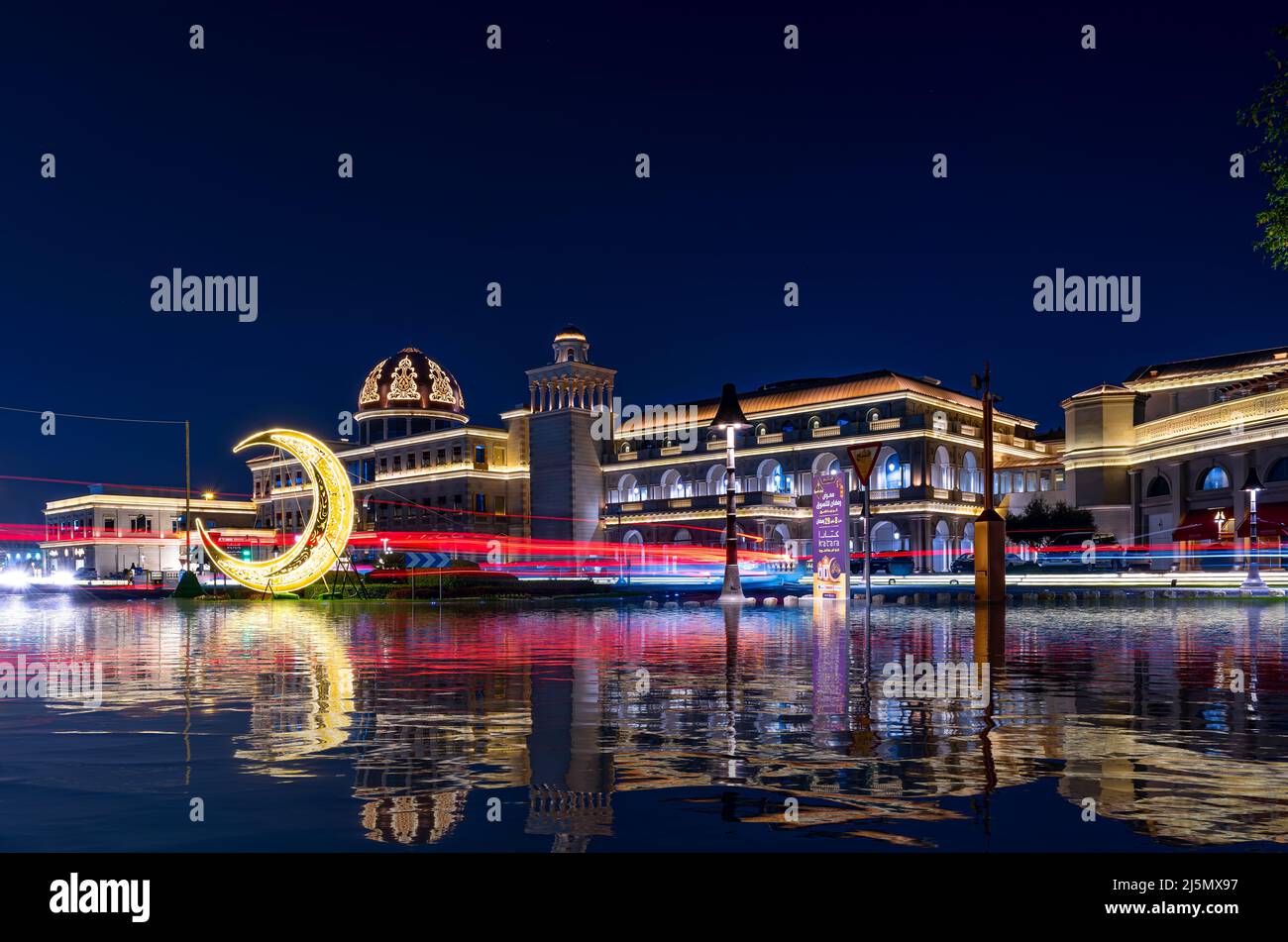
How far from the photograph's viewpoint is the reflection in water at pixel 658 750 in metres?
5.92

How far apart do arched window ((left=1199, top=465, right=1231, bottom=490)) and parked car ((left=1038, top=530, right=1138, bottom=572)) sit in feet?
18.6

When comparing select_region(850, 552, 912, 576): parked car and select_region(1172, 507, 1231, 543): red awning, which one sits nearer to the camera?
select_region(1172, 507, 1231, 543): red awning

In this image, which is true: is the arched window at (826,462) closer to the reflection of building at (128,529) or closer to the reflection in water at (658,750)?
the reflection in water at (658,750)

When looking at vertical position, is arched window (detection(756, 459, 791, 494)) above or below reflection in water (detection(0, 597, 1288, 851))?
above

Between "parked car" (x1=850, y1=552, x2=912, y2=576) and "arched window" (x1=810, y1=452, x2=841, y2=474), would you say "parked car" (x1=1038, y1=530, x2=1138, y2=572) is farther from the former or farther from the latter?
"arched window" (x1=810, y1=452, x2=841, y2=474)

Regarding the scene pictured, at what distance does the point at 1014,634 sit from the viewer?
2183 centimetres

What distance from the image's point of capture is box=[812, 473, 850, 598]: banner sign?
34969 mm

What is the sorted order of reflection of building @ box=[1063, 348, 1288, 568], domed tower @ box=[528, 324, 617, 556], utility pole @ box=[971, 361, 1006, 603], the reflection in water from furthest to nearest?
domed tower @ box=[528, 324, 617, 556], reflection of building @ box=[1063, 348, 1288, 568], utility pole @ box=[971, 361, 1006, 603], the reflection in water

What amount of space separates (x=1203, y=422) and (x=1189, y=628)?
142 feet

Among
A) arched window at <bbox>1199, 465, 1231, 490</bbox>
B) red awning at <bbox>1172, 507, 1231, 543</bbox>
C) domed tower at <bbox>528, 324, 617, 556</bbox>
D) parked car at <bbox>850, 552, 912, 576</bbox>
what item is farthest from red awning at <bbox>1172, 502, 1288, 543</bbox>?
domed tower at <bbox>528, 324, 617, 556</bbox>

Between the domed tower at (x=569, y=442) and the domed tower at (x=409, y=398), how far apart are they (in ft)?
89.4

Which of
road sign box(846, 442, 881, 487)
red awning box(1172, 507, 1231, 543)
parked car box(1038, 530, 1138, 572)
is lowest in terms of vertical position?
parked car box(1038, 530, 1138, 572)
